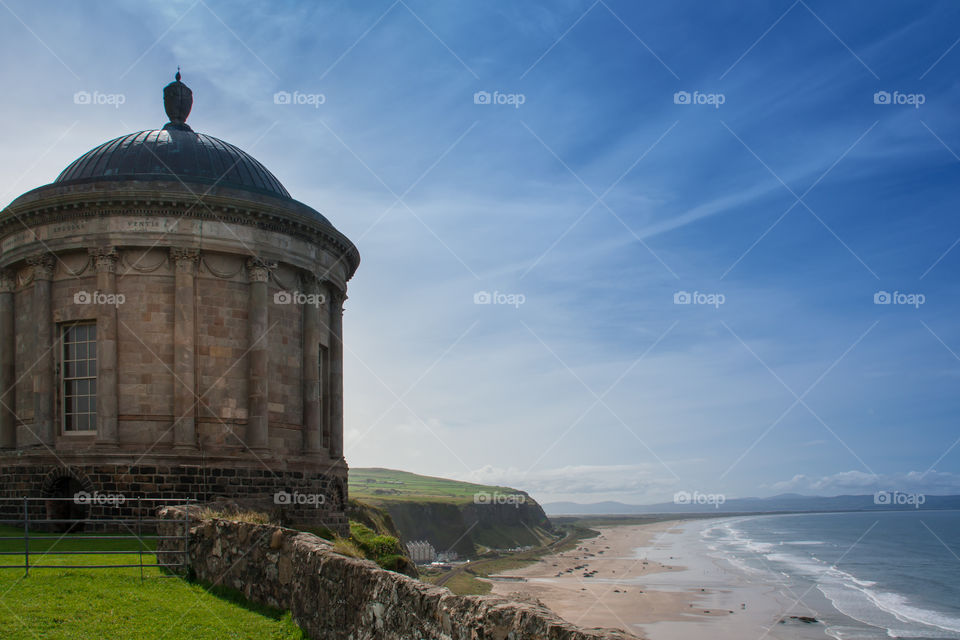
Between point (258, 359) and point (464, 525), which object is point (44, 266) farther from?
point (464, 525)

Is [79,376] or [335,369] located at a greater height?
[335,369]

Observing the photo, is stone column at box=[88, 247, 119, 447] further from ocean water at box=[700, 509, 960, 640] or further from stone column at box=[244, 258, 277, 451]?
ocean water at box=[700, 509, 960, 640]

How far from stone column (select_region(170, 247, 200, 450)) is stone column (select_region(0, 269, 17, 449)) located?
5623 mm

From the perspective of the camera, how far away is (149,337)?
23.2 meters

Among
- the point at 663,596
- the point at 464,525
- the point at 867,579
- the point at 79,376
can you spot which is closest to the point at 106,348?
the point at 79,376

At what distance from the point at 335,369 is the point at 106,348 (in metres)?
8.06

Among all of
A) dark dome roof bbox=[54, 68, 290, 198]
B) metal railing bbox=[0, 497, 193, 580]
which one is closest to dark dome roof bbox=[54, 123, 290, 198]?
dark dome roof bbox=[54, 68, 290, 198]

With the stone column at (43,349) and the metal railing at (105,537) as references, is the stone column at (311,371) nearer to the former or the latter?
the metal railing at (105,537)

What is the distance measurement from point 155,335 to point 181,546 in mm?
11546

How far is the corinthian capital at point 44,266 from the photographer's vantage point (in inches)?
926

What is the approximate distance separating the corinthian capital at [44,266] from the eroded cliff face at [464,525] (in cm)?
7829

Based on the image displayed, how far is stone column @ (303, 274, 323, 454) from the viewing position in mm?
26266

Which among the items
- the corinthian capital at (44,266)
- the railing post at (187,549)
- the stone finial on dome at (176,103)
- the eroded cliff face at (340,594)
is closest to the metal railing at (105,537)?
the railing post at (187,549)

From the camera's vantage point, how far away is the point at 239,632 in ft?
31.8
